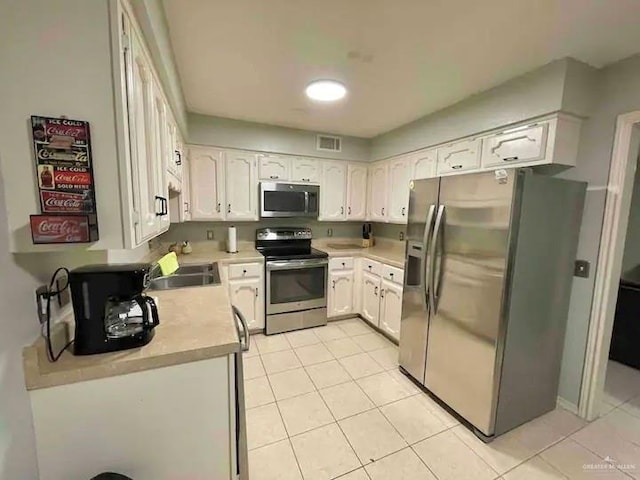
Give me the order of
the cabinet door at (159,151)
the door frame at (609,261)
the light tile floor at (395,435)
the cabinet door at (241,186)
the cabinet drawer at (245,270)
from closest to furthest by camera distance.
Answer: the cabinet door at (159,151), the light tile floor at (395,435), the door frame at (609,261), the cabinet drawer at (245,270), the cabinet door at (241,186)

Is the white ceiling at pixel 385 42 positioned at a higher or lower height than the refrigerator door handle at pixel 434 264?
higher

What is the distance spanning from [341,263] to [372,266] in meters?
0.38

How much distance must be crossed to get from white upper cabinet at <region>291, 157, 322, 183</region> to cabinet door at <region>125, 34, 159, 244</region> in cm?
224

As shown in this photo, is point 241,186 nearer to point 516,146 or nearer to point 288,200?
point 288,200

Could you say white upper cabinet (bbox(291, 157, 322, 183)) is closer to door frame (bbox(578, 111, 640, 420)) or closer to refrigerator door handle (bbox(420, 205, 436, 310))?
refrigerator door handle (bbox(420, 205, 436, 310))

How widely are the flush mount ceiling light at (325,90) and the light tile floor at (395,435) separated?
95.5 inches

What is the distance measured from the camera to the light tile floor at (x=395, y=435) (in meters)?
1.58

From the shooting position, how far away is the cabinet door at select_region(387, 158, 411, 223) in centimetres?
324

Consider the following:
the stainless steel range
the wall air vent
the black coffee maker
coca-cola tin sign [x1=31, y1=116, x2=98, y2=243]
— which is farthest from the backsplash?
coca-cola tin sign [x1=31, y1=116, x2=98, y2=243]

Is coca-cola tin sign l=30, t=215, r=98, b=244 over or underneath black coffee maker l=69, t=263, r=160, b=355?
over

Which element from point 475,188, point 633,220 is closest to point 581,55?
point 475,188

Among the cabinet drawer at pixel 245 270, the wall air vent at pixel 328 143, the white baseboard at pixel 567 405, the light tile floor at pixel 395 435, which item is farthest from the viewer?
the wall air vent at pixel 328 143

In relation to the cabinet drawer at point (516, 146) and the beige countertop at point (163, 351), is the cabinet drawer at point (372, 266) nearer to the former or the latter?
the cabinet drawer at point (516, 146)

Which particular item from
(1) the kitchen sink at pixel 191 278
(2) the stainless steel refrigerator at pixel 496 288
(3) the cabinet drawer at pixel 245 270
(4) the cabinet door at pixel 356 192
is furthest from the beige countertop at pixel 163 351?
(4) the cabinet door at pixel 356 192
